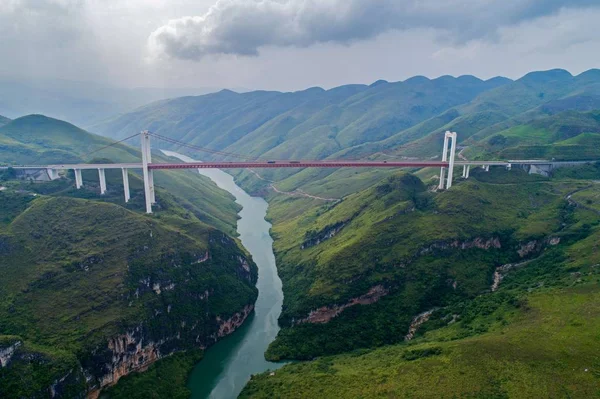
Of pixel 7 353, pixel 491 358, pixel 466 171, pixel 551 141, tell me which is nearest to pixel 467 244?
pixel 466 171

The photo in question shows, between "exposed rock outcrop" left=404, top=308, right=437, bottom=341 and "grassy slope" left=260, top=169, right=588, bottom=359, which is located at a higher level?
"grassy slope" left=260, top=169, right=588, bottom=359

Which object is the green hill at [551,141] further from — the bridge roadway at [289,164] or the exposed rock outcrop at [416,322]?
the exposed rock outcrop at [416,322]

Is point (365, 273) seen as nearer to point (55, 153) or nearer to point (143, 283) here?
point (143, 283)

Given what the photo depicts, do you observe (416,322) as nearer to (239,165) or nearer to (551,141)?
(239,165)

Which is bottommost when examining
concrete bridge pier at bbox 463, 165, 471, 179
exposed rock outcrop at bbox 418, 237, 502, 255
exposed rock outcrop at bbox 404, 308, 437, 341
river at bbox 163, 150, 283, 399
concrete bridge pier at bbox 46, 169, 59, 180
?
river at bbox 163, 150, 283, 399

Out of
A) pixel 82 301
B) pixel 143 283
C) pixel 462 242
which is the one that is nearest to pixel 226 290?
pixel 143 283

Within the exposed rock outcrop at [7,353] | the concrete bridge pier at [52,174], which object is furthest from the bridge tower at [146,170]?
the exposed rock outcrop at [7,353]

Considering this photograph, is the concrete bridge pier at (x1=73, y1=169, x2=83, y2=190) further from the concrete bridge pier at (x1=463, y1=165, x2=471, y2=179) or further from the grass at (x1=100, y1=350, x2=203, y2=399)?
the concrete bridge pier at (x1=463, y1=165, x2=471, y2=179)

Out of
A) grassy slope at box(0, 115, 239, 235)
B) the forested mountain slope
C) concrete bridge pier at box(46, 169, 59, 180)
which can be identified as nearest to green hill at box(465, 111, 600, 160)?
grassy slope at box(0, 115, 239, 235)

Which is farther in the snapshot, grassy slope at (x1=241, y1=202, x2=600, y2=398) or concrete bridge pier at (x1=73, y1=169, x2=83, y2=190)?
concrete bridge pier at (x1=73, y1=169, x2=83, y2=190)
